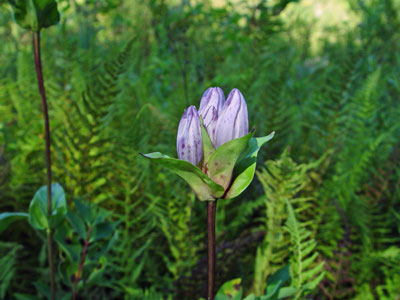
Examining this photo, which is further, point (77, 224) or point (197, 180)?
point (77, 224)

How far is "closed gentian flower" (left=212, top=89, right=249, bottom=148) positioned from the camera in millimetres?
424

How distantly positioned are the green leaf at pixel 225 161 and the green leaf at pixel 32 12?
435mm

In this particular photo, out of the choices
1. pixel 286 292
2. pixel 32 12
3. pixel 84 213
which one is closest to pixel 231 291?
pixel 286 292

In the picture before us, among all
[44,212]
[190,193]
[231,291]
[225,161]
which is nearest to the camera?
[225,161]

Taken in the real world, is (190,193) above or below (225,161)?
below

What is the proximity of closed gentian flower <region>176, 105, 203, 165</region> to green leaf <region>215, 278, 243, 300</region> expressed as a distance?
0.24 m

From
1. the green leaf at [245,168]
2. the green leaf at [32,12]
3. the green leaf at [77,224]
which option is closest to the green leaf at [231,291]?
→ the green leaf at [245,168]

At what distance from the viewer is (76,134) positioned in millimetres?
1022

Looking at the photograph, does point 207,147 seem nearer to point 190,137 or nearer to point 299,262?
point 190,137

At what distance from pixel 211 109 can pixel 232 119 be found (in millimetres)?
34

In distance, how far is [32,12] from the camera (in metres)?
0.61

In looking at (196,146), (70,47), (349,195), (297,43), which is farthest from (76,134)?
(297,43)

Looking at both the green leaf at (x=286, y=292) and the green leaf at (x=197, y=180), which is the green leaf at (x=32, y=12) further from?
the green leaf at (x=286, y=292)

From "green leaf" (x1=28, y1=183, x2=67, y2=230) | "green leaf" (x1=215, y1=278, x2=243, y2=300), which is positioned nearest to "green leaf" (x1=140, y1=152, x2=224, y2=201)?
"green leaf" (x1=215, y1=278, x2=243, y2=300)
